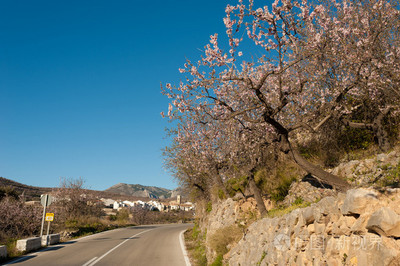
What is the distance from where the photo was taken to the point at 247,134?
12.8 meters

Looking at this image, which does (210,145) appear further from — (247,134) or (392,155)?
(392,155)

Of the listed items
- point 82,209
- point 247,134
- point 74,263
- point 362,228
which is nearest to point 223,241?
point 247,134

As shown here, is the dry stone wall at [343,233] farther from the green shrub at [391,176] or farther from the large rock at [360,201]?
the green shrub at [391,176]

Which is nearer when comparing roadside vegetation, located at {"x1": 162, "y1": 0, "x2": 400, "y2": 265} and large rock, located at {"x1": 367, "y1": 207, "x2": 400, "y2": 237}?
large rock, located at {"x1": 367, "y1": 207, "x2": 400, "y2": 237}

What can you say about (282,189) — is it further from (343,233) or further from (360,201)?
(360,201)

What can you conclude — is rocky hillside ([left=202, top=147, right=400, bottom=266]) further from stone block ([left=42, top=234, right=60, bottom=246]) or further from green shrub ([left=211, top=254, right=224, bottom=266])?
stone block ([left=42, top=234, right=60, bottom=246])

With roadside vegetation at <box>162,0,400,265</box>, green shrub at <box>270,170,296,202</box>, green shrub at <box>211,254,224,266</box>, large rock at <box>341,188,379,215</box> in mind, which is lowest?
green shrub at <box>211,254,224,266</box>

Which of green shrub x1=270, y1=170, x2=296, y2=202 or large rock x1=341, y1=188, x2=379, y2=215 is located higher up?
green shrub x1=270, y1=170, x2=296, y2=202

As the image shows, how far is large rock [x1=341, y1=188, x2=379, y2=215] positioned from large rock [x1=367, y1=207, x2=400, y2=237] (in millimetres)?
329

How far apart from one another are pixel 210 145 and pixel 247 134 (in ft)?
16.7

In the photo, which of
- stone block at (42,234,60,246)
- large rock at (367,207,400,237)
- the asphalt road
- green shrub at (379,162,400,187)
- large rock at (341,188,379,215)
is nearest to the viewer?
large rock at (367,207,400,237)

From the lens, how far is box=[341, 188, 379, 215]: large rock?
3987mm

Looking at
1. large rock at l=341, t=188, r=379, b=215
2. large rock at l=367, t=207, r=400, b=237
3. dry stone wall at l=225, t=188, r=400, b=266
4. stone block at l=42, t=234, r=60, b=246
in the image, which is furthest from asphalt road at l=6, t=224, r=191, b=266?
large rock at l=367, t=207, r=400, b=237

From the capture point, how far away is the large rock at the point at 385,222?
11.4ft
